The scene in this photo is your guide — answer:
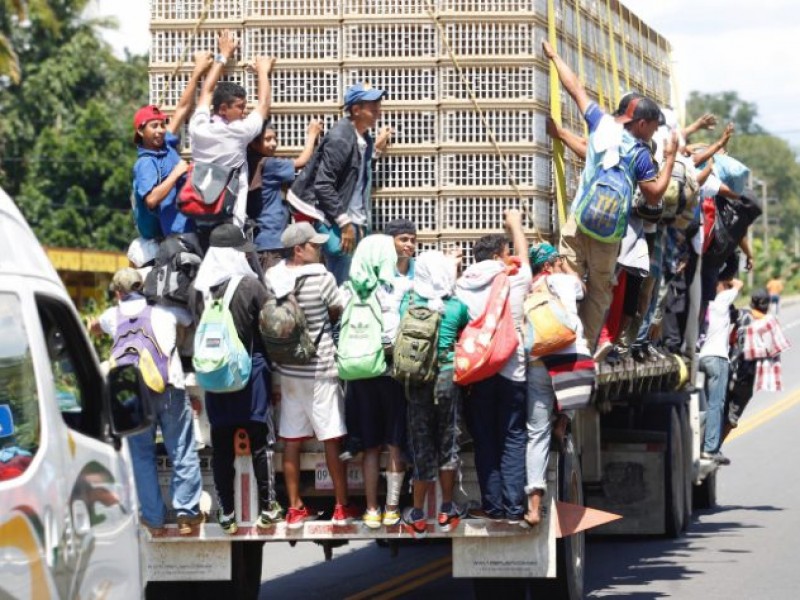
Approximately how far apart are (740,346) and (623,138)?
8135 mm

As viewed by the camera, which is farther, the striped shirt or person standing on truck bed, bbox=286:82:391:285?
person standing on truck bed, bbox=286:82:391:285

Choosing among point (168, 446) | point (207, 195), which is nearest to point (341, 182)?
point (207, 195)

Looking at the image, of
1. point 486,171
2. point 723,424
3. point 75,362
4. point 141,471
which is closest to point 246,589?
point 141,471

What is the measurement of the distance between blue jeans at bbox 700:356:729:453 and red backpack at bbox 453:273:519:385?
791cm

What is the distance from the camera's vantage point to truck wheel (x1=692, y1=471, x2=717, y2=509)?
18297 millimetres

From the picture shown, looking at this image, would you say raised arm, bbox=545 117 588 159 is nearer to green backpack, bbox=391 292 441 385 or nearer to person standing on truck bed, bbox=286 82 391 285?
person standing on truck bed, bbox=286 82 391 285

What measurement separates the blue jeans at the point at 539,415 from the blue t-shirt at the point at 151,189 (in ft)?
7.38

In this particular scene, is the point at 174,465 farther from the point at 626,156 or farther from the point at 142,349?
the point at 626,156

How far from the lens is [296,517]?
1016 centimetres

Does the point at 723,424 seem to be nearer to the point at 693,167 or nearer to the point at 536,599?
the point at 693,167

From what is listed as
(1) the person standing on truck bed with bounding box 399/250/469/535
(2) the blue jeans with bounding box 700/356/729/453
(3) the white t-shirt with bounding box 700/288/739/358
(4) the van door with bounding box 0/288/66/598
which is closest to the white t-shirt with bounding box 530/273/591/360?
(1) the person standing on truck bed with bounding box 399/250/469/535

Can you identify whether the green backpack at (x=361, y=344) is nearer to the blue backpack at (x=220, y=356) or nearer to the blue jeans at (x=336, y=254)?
the blue backpack at (x=220, y=356)

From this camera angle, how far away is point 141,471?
10188 millimetres

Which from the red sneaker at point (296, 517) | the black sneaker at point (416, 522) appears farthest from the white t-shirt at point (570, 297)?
the red sneaker at point (296, 517)
